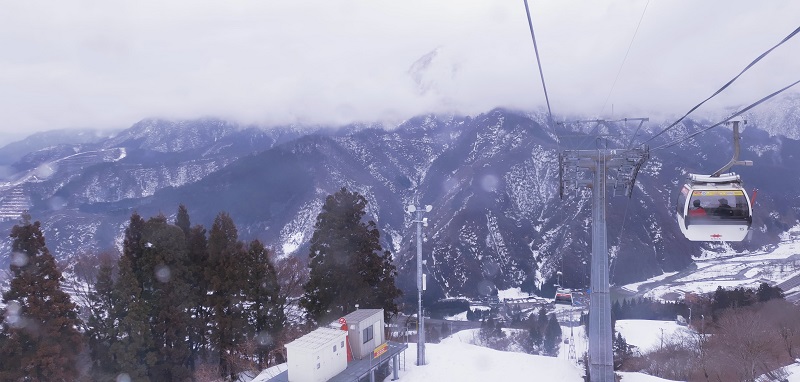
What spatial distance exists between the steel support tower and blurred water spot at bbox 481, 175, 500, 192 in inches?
4597

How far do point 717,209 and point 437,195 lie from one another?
13548cm

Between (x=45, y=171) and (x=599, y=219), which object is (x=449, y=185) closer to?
(x=45, y=171)

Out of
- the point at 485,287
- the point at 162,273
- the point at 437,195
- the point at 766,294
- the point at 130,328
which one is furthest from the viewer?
the point at 437,195

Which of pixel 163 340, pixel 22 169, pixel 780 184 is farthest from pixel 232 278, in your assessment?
pixel 780 184

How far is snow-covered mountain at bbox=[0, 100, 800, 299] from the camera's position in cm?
10550

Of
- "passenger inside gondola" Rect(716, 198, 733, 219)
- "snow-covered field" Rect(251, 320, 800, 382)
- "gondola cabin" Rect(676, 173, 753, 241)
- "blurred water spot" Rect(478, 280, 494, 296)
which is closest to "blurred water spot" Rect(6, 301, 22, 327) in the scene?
"snow-covered field" Rect(251, 320, 800, 382)

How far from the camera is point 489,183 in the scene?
13338 cm

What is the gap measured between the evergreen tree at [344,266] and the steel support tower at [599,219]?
9.74 m

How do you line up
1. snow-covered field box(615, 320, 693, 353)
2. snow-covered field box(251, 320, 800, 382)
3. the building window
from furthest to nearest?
1. snow-covered field box(615, 320, 693, 353)
2. snow-covered field box(251, 320, 800, 382)
3. the building window

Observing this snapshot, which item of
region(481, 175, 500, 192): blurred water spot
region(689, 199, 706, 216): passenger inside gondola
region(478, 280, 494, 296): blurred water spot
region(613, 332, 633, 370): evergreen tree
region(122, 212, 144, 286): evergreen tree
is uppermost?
region(481, 175, 500, 192): blurred water spot

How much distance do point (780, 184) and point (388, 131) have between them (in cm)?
12589

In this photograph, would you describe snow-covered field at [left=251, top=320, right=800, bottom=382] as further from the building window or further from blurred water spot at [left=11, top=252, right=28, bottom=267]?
blurred water spot at [left=11, top=252, right=28, bottom=267]

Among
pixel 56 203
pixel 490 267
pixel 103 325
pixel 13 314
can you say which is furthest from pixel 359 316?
pixel 56 203

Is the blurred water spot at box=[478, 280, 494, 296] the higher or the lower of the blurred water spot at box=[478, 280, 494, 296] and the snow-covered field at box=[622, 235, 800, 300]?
the lower
